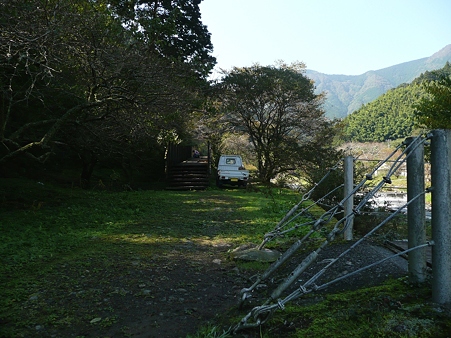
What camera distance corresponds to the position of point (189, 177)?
20.0 metres

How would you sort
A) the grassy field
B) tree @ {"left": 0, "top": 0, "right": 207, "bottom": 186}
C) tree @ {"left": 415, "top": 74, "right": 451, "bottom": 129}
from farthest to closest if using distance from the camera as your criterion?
tree @ {"left": 415, "top": 74, "right": 451, "bottom": 129} < tree @ {"left": 0, "top": 0, "right": 207, "bottom": 186} < the grassy field

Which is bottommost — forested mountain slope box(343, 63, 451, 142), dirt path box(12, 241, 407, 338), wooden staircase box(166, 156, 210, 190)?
dirt path box(12, 241, 407, 338)

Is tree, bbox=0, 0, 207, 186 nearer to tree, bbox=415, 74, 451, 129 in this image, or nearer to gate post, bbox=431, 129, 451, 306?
gate post, bbox=431, 129, 451, 306

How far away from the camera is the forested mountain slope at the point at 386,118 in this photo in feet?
203

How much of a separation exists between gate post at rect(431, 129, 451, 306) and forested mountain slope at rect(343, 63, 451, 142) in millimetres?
60496

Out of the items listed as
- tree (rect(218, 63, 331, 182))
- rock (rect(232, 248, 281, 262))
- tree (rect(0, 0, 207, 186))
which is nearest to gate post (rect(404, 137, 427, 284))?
rock (rect(232, 248, 281, 262))

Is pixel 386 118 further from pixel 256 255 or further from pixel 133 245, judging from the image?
pixel 133 245

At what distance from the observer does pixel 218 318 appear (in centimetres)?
321

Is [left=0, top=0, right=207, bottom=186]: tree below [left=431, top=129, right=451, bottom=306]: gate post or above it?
above

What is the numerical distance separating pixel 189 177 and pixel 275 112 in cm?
680

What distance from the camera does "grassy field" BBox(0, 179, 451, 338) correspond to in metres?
2.22

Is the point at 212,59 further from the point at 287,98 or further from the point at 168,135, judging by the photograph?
the point at 168,135

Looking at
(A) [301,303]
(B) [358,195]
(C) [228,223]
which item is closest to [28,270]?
(A) [301,303]

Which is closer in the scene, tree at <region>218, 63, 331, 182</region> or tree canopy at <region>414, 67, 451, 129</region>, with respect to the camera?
tree canopy at <region>414, 67, 451, 129</region>
